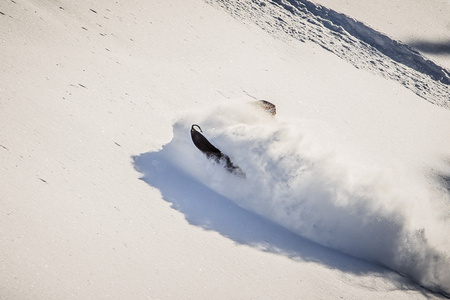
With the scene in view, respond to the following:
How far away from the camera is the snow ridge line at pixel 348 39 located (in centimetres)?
313

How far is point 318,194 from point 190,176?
0.57 meters

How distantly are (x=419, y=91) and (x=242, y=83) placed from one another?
1.46 metres

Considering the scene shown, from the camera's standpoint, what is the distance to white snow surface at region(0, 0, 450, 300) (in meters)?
1.25

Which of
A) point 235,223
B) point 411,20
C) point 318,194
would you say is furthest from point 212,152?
point 411,20

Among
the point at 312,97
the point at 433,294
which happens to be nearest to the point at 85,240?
the point at 433,294

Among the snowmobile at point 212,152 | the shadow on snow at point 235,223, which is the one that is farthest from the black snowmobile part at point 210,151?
the shadow on snow at point 235,223

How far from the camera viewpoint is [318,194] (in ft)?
5.50

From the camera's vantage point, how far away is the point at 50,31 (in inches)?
92.1

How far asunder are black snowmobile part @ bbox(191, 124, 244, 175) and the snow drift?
0.02 metres

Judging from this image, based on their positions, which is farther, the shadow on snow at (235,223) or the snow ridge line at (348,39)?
the snow ridge line at (348,39)

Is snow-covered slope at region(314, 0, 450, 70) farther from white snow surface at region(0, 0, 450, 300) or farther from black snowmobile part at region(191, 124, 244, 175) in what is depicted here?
black snowmobile part at region(191, 124, 244, 175)

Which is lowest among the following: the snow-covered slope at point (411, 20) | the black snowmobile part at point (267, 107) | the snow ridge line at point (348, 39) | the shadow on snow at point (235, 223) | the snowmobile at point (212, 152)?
the shadow on snow at point (235, 223)

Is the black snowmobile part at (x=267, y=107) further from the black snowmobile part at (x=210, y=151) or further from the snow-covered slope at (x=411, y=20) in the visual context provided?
the snow-covered slope at (x=411, y=20)

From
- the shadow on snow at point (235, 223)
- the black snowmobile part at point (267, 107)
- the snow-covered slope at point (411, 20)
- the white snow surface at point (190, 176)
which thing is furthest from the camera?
the snow-covered slope at point (411, 20)
